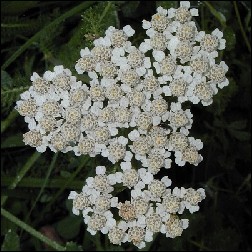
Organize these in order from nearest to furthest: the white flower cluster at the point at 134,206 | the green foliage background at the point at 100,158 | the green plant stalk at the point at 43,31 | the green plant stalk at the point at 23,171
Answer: the white flower cluster at the point at 134,206 → the green plant stalk at the point at 43,31 → the green plant stalk at the point at 23,171 → the green foliage background at the point at 100,158

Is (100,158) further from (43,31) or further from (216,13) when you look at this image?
(216,13)

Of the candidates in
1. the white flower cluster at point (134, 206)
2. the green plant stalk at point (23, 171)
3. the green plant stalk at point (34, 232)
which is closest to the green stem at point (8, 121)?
the green plant stalk at point (23, 171)

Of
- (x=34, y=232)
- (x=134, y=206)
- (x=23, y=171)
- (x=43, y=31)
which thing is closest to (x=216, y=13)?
(x=43, y=31)

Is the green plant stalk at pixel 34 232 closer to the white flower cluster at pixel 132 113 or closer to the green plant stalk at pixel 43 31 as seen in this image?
the white flower cluster at pixel 132 113

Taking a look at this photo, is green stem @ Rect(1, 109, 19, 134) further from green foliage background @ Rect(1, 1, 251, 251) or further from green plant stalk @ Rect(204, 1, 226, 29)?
green plant stalk @ Rect(204, 1, 226, 29)

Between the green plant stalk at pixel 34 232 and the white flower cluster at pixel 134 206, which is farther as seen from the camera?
the green plant stalk at pixel 34 232

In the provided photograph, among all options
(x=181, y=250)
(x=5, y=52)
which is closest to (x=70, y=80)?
(x=5, y=52)
